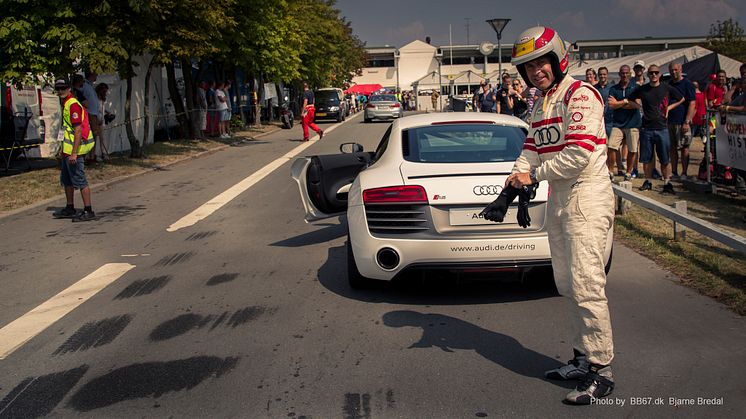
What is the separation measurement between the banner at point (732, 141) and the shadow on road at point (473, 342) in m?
6.20

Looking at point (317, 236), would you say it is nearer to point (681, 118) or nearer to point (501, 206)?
point (501, 206)

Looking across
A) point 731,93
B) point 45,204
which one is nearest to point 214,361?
point 45,204

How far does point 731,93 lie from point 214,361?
11100 millimetres

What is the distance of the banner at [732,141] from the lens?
9.62 m

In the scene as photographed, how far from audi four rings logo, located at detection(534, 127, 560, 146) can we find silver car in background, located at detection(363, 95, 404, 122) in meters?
36.9

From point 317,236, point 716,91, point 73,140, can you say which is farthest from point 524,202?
point 716,91

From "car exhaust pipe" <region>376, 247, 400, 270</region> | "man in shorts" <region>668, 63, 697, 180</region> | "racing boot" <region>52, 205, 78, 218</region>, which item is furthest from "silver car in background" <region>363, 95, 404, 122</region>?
"car exhaust pipe" <region>376, 247, 400, 270</region>

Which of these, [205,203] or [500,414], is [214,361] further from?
[205,203]

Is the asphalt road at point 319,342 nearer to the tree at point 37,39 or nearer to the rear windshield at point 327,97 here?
the tree at point 37,39

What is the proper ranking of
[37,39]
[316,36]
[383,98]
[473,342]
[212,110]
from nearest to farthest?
[473,342] < [37,39] < [212,110] < [383,98] < [316,36]

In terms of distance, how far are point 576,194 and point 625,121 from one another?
Answer: 365 inches

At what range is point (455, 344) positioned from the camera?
477 centimetres

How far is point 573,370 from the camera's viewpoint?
4.07 metres

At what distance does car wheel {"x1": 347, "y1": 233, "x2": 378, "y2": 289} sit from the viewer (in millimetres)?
5949
